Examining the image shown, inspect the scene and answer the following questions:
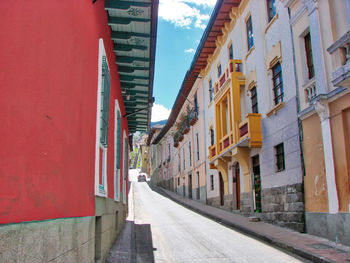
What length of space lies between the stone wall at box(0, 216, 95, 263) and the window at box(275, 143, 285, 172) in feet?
32.5

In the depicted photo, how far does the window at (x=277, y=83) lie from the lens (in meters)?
13.3

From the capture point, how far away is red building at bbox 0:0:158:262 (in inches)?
96.0

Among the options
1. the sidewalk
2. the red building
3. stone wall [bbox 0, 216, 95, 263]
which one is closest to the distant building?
the sidewalk

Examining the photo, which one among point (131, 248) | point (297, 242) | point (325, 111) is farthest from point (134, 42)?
point (297, 242)

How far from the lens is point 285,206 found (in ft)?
40.2

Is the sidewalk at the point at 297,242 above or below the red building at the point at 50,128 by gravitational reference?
below

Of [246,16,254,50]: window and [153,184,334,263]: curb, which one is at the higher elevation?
[246,16,254,50]: window

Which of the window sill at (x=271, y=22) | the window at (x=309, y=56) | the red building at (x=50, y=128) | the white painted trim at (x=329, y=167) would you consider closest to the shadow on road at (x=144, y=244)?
the red building at (x=50, y=128)

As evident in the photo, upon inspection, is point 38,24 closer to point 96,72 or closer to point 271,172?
point 96,72

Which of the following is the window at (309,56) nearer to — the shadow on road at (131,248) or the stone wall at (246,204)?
the stone wall at (246,204)

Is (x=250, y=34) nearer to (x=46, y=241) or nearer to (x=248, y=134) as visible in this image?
(x=248, y=134)

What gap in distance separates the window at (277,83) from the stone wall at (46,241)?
10422 millimetres

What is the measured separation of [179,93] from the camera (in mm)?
31141

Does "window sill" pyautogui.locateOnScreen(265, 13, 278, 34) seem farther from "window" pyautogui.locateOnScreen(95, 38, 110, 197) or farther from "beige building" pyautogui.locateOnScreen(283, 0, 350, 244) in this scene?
"window" pyautogui.locateOnScreen(95, 38, 110, 197)
